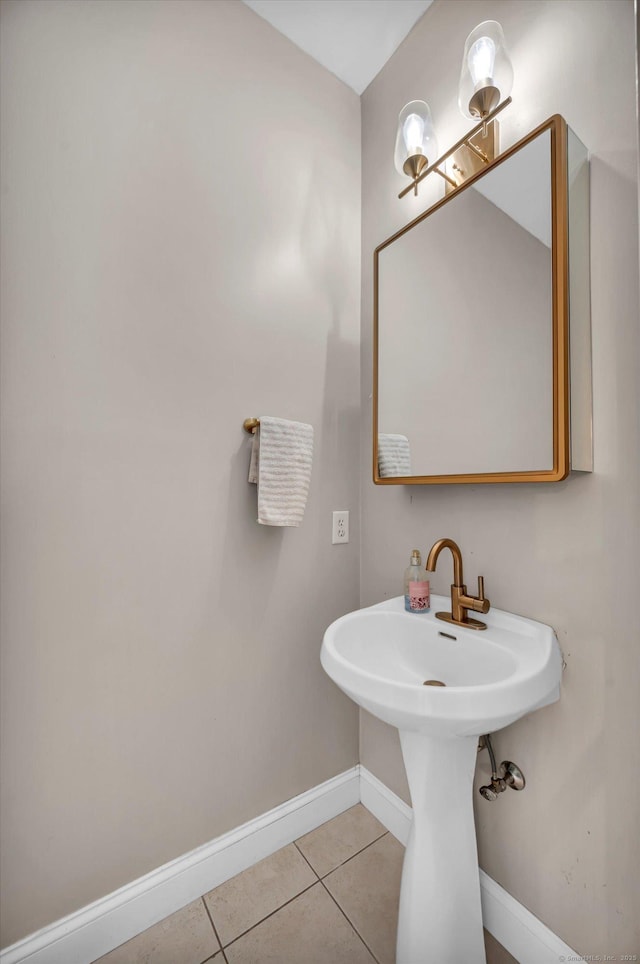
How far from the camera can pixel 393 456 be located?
127 centimetres

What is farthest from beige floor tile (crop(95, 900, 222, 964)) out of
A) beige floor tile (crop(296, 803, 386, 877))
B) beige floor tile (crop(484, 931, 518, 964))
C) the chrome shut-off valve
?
the chrome shut-off valve

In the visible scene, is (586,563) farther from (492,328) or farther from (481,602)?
(492,328)

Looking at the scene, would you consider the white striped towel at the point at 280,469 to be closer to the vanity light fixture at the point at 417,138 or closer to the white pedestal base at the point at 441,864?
the white pedestal base at the point at 441,864

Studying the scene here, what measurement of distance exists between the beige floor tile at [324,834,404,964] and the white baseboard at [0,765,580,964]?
3.1 inches

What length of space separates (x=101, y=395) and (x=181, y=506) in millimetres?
330

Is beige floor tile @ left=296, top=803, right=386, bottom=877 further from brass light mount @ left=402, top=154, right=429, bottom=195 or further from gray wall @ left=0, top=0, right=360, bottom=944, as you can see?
brass light mount @ left=402, top=154, right=429, bottom=195

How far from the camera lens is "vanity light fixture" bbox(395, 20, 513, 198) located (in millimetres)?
960

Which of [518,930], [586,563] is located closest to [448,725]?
[586,563]

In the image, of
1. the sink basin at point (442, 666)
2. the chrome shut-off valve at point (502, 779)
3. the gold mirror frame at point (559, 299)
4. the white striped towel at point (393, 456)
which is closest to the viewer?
the sink basin at point (442, 666)

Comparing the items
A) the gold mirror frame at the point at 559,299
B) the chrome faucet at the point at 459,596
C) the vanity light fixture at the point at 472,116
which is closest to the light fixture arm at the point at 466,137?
the vanity light fixture at the point at 472,116

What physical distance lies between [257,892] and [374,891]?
314 mm

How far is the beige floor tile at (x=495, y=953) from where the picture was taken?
3.12 ft

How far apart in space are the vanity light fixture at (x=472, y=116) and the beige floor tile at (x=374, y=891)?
1.89 meters

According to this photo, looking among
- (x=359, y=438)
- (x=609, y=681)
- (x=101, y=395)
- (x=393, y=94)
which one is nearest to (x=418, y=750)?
(x=609, y=681)
